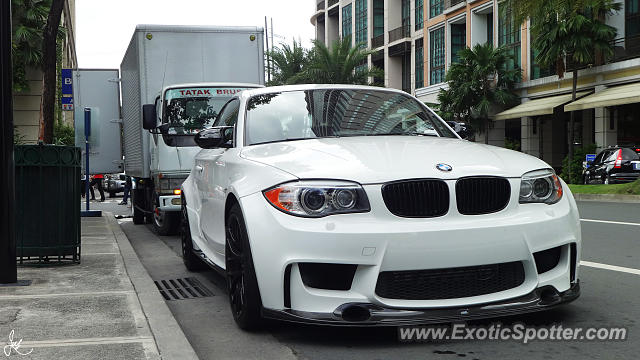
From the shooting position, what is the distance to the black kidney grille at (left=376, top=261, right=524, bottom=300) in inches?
159

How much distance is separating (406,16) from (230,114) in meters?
47.6

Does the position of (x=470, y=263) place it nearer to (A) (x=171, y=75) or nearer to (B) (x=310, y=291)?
(B) (x=310, y=291)

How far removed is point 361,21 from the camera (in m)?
57.3

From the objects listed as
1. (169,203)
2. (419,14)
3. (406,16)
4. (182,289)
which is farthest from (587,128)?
(182,289)

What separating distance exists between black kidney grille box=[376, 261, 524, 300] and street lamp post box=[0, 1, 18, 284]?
3501 millimetres

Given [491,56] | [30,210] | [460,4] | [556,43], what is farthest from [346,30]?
[30,210]

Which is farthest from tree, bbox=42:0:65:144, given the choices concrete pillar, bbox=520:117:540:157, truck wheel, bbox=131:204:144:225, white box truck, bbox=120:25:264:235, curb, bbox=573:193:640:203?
concrete pillar, bbox=520:117:540:157

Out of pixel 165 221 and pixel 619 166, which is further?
pixel 619 166

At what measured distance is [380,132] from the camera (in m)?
5.48

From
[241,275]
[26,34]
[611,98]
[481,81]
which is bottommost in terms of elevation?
[241,275]

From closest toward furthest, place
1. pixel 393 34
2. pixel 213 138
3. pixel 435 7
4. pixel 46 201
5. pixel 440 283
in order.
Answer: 1. pixel 440 283
2. pixel 213 138
3. pixel 46 201
4. pixel 435 7
5. pixel 393 34

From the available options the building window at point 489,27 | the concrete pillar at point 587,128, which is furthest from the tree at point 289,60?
the concrete pillar at point 587,128

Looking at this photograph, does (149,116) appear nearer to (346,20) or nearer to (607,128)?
(607,128)

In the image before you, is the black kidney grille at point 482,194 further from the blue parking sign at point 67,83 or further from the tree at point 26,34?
the tree at point 26,34
